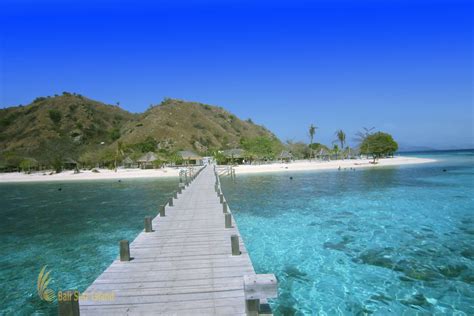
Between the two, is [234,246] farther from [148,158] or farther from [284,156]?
[284,156]

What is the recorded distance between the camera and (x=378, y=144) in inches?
3278

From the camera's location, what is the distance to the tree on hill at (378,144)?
83.2 meters

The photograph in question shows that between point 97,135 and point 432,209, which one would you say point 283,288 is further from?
point 97,135

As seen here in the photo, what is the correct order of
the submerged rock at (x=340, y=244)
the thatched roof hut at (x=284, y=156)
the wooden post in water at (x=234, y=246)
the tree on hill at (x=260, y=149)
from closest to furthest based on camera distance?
the wooden post in water at (x=234, y=246) → the submerged rock at (x=340, y=244) → the tree on hill at (x=260, y=149) → the thatched roof hut at (x=284, y=156)

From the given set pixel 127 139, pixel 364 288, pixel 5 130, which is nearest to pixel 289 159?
pixel 127 139

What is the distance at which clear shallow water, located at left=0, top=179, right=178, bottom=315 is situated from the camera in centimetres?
916

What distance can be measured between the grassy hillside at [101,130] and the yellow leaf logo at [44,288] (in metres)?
64.3

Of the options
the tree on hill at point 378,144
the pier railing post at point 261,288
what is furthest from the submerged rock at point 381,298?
the tree on hill at point 378,144

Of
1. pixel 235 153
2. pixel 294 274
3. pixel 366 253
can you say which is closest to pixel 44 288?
pixel 294 274

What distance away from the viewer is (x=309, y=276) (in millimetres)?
9188

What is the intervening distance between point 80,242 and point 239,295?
10.3 m

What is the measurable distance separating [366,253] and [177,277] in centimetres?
703

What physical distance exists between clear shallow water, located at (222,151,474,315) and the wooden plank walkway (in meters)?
1.63

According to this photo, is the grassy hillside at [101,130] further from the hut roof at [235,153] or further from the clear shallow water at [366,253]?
the clear shallow water at [366,253]
